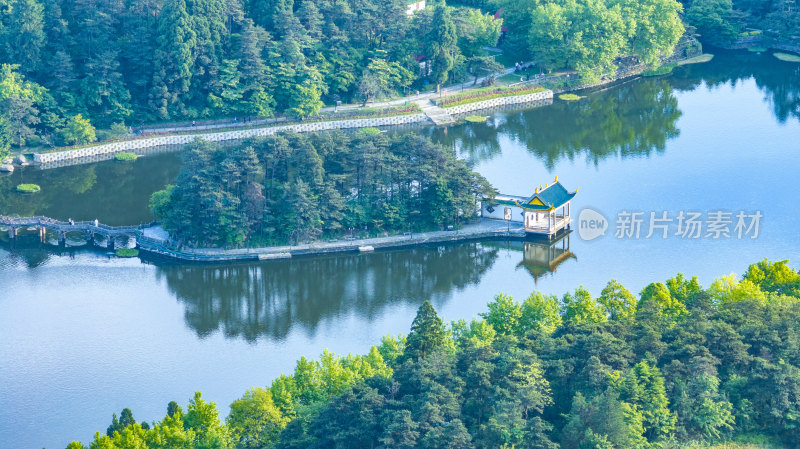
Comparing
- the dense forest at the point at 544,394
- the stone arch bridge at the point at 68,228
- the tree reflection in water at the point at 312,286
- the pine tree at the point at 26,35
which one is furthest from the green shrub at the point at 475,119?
the dense forest at the point at 544,394

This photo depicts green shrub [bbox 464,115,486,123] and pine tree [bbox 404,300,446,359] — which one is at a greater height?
green shrub [bbox 464,115,486,123]

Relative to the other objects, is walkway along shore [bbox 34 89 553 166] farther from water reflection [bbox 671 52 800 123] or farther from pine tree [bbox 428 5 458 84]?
water reflection [bbox 671 52 800 123]

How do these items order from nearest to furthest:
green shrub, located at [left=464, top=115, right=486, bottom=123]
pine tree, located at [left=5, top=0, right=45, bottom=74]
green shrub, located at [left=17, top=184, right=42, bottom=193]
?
green shrub, located at [left=17, top=184, right=42, bottom=193], pine tree, located at [left=5, top=0, right=45, bottom=74], green shrub, located at [left=464, top=115, right=486, bottom=123]

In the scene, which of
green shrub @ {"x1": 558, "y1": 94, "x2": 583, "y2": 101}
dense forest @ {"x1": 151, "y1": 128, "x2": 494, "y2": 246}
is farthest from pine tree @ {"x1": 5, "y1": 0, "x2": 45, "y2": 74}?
green shrub @ {"x1": 558, "y1": 94, "x2": 583, "y2": 101}

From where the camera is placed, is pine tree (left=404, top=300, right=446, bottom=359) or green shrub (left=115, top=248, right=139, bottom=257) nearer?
pine tree (left=404, top=300, right=446, bottom=359)

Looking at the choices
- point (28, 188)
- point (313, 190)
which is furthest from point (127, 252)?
point (28, 188)

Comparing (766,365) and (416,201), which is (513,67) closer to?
(416,201)

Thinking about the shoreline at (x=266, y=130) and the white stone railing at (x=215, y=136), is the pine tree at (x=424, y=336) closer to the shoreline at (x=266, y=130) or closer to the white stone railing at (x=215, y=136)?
the shoreline at (x=266, y=130)
